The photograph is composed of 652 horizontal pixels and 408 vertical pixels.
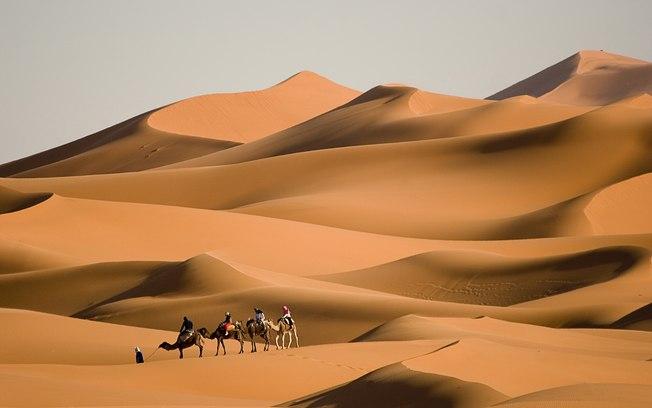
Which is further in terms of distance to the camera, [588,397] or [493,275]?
[493,275]

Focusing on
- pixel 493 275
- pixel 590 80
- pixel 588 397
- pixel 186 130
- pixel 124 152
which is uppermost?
pixel 590 80

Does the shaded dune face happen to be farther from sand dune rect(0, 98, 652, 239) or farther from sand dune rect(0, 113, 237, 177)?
sand dune rect(0, 113, 237, 177)

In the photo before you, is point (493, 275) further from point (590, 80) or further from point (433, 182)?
point (590, 80)

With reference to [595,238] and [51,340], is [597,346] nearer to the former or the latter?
[51,340]

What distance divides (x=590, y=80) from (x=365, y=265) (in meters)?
130

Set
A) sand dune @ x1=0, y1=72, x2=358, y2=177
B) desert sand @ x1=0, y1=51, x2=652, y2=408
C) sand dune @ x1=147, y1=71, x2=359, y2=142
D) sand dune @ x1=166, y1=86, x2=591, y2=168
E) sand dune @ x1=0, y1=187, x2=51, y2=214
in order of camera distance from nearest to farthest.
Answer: desert sand @ x1=0, y1=51, x2=652, y2=408 → sand dune @ x1=0, y1=187, x2=51, y2=214 → sand dune @ x1=166, y1=86, x2=591, y2=168 → sand dune @ x1=0, y1=72, x2=358, y2=177 → sand dune @ x1=147, y1=71, x2=359, y2=142

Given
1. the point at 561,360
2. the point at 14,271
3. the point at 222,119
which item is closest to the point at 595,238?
the point at 14,271

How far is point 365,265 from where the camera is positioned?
40.7 m

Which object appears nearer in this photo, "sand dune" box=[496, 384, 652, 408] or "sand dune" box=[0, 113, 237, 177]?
"sand dune" box=[496, 384, 652, 408]

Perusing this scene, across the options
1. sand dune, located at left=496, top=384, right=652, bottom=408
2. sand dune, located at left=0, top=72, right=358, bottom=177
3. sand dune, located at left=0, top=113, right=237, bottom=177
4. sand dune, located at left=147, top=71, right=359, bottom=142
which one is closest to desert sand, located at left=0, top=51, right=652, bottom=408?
sand dune, located at left=496, top=384, right=652, bottom=408

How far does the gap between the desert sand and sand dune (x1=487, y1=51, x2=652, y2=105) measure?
234 ft

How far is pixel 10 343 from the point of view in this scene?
22.8 metres

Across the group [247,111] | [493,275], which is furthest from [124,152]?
[493,275]

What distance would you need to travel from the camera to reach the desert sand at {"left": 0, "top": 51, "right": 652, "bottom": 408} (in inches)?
637
